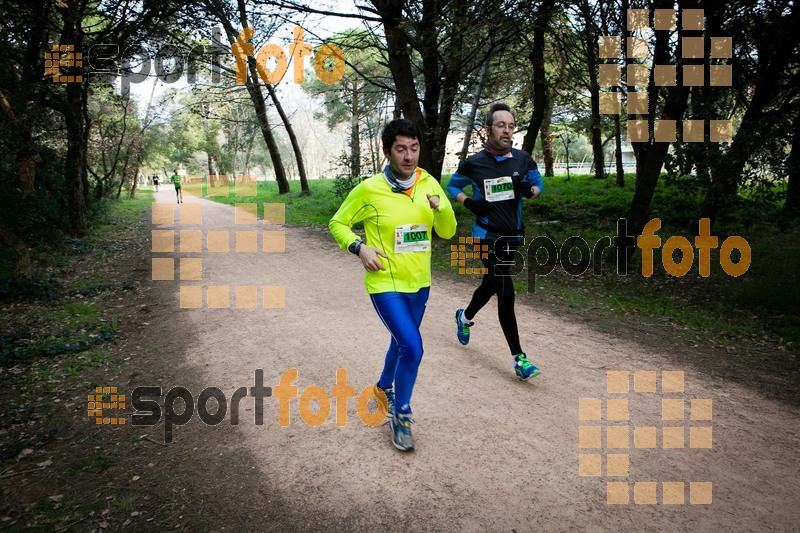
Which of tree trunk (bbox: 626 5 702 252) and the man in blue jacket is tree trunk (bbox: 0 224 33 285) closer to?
the man in blue jacket

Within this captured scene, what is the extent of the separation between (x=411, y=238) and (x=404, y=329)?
0.67 m

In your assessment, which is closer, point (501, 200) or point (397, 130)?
point (397, 130)

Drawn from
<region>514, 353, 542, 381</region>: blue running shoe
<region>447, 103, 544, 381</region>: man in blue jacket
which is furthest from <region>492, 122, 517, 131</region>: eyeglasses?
<region>514, 353, 542, 381</region>: blue running shoe

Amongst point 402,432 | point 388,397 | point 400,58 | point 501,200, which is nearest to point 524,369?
point 388,397

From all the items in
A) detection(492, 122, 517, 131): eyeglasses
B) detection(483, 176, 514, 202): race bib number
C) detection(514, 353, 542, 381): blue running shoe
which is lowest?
detection(514, 353, 542, 381): blue running shoe

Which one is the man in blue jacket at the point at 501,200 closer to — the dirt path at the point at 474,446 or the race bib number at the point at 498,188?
the race bib number at the point at 498,188

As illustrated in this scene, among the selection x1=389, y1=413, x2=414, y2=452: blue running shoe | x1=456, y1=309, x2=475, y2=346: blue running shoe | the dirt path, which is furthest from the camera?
x1=456, y1=309, x2=475, y2=346: blue running shoe

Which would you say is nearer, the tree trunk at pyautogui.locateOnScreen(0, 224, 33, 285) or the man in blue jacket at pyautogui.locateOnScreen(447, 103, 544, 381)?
the man in blue jacket at pyautogui.locateOnScreen(447, 103, 544, 381)

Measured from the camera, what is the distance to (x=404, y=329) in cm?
322

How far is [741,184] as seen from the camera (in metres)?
7.15

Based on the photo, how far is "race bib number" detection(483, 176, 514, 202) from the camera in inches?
170

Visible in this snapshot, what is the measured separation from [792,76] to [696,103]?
284 cm

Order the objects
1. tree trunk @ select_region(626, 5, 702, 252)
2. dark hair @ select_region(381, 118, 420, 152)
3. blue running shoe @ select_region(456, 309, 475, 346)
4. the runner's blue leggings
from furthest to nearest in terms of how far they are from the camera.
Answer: tree trunk @ select_region(626, 5, 702, 252)
blue running shoe @ select_region(456, 309, 475, 346)
the runner's blue leggings
dark hair @ select_region(381, 118, 420, 152)

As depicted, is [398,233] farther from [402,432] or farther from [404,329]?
[402,432]
